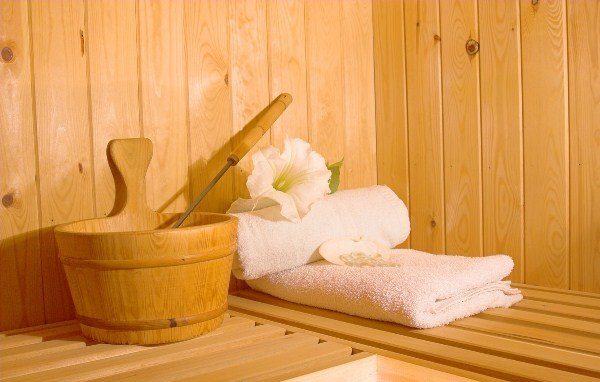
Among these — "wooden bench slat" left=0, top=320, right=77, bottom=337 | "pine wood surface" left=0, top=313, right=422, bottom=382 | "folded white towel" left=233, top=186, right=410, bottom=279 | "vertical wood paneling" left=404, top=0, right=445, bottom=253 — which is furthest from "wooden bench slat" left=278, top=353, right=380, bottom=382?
"vertical wood paneling" left=404, top=0, right=445, bottom=253

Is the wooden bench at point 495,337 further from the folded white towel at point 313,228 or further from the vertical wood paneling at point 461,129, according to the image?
the vertical wood paneling at point 461,129

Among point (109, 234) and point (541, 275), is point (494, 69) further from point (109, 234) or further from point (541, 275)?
point (109, 234)

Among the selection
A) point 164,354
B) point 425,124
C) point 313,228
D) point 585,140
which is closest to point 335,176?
point 313,228

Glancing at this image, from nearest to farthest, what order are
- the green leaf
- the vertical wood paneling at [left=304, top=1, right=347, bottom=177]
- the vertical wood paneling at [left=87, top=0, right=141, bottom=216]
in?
the vertical wood paneling at [left=87, top=0, right=141, bottom=216] < the green leaf < the vertical wood paneling at [left=304, top=1, right=347, bottom=177]

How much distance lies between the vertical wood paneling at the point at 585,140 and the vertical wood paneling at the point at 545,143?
0.02 m

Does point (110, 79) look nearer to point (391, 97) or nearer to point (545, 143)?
point (391, 97)

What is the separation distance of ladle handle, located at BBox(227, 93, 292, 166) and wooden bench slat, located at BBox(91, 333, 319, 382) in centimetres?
35

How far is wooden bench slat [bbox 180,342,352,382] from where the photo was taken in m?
0.75

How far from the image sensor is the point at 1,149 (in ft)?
3.33

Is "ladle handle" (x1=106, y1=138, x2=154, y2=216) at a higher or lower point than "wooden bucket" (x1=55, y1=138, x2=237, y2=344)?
higher

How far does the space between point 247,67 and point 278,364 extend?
73 cm

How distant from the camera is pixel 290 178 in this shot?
119cm

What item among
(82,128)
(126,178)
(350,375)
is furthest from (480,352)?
(82,128)

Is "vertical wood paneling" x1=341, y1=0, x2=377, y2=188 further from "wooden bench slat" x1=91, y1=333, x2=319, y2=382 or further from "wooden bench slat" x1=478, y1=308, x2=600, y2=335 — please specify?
"wooden bench slat" x1=91, y1=333, x2=319, y2=382
